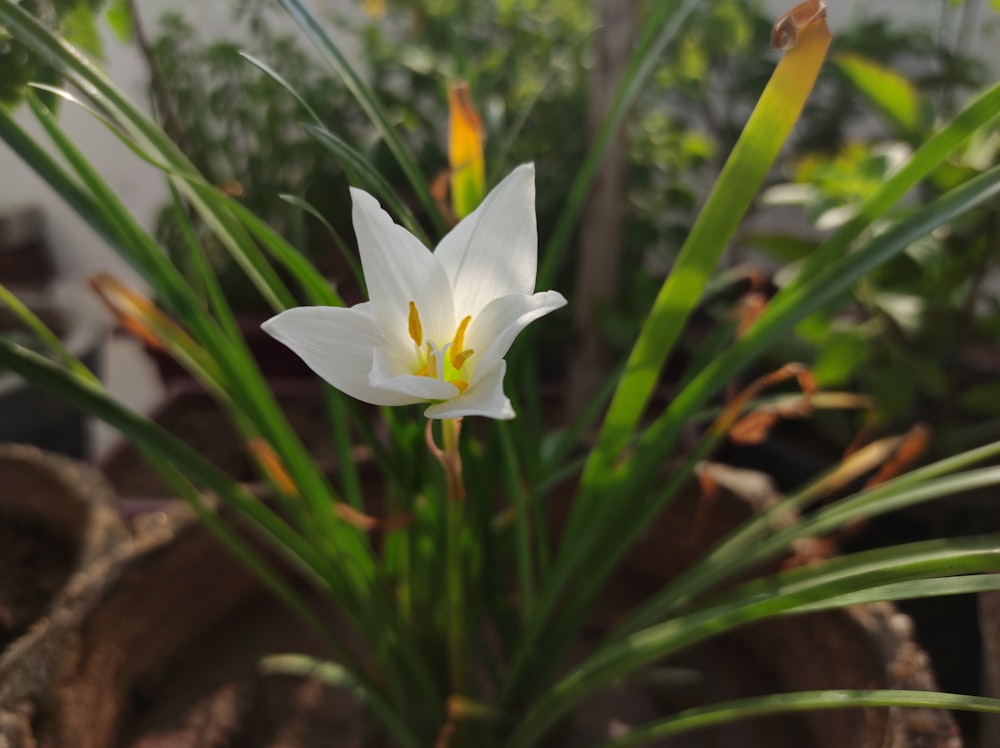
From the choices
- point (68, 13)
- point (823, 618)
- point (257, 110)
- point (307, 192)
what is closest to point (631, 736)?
point (823, 618)

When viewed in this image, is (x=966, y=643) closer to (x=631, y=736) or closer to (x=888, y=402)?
(x=888, y=402)

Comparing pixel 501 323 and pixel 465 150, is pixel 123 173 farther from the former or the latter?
pixel 501 323

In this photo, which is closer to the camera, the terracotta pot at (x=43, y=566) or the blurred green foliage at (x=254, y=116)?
the terracotta pot at (x=43, y=566)

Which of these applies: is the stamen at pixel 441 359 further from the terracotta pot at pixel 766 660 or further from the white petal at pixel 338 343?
the terracotta pot at pixel 766 660

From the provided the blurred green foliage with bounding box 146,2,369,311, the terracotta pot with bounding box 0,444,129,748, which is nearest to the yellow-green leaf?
the terracotta pot with bounding box 0,444,129,748

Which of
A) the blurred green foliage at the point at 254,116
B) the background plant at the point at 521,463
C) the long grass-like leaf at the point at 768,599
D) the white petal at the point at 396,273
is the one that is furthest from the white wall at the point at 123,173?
the long grass-like leaf at the point at 768,599

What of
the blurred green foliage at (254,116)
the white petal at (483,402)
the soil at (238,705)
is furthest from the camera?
the blurred green foliage at (254,116)

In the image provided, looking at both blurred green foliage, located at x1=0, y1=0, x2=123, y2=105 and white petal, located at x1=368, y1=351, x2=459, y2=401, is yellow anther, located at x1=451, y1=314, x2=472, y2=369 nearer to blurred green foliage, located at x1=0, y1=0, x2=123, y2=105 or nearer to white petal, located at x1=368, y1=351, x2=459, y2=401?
white petal, located at x1=368, y1=351, x2=459, y2=401

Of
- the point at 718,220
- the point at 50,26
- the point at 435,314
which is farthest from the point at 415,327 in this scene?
the point at 50,26
